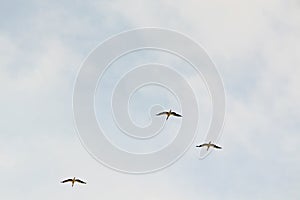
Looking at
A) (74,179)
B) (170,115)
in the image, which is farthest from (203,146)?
(74,179)

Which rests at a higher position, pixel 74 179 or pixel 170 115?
pixel 170 115

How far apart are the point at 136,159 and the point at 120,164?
568 cm

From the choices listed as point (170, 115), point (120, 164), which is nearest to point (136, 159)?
point (120, 164)

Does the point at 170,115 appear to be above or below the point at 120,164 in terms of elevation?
above

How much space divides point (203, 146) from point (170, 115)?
52.3 feet

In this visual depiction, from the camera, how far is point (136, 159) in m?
164

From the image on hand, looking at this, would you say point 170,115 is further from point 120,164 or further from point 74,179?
point 74,179

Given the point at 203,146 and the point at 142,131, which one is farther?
the point at 203,146

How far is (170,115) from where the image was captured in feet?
552

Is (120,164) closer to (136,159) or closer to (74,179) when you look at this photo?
(136,159)

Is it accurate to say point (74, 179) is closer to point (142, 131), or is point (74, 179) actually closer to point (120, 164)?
point (120, 164)

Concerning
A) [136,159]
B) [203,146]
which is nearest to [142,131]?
[136,159]

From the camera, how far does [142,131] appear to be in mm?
158375

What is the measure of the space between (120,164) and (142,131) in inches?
592
